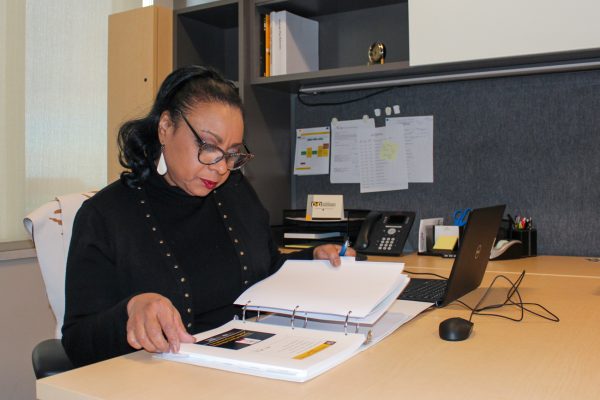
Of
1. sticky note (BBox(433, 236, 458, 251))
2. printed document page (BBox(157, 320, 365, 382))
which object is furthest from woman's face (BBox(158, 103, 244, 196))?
sticky note (BBox(433, 236, 458, 251))

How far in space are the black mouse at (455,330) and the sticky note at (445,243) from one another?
0.93 m

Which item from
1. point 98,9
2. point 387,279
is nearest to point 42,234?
point 387,279

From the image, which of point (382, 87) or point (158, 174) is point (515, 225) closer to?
point (382, 87)

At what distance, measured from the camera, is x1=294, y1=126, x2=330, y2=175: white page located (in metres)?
Result: 2.30

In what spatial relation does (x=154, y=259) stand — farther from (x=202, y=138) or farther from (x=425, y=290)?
(x=425, y=290)

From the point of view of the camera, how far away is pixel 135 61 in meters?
2.21

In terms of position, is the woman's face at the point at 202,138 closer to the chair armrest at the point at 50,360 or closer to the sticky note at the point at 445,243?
the chair armrest at the point at 50,360

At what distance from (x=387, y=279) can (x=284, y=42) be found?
4.27 feet

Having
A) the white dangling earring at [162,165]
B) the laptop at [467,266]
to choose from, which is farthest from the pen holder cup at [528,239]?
the white dangling earring at [162,165]

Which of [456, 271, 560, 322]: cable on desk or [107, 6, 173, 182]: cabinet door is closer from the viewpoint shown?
[456, 271, 560, 322]: cable on desk

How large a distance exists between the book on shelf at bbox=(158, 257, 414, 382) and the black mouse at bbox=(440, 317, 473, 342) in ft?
0.28

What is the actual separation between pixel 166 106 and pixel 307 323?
547mm

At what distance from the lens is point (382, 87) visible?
2158 millimetres

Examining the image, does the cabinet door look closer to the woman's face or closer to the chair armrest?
the woman's face
